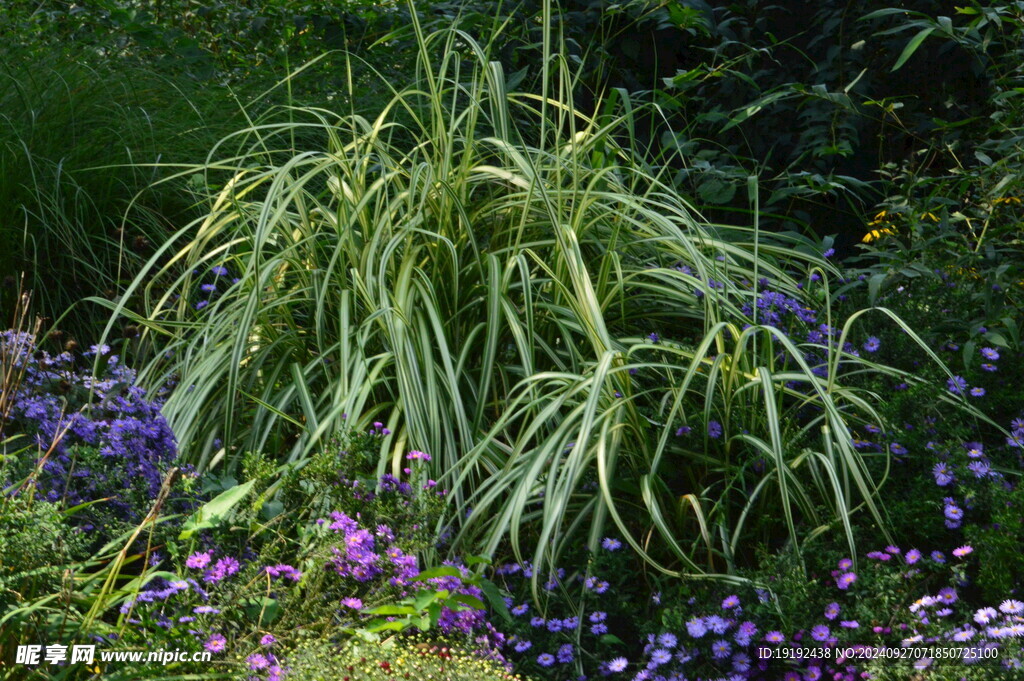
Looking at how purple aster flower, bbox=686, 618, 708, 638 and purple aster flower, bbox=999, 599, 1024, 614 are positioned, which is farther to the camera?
purple aster flower, bbox=686, 618, 708, 638

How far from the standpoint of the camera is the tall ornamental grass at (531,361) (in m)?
2.34

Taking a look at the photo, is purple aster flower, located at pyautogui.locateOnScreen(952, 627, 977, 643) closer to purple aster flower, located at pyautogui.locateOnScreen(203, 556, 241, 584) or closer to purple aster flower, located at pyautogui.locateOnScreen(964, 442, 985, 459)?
purple aster flower, located at pyautogui.locateOnScreen(964, 442, 985, 459)

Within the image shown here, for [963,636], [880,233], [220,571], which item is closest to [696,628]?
[963,636]

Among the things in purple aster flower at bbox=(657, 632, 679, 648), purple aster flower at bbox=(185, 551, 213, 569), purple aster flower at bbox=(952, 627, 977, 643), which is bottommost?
purple aster flower at bbox=(657, 632, 679, 648)

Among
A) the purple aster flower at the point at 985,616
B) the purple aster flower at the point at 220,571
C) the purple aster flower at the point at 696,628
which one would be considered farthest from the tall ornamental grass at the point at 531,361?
the purple aster flower at the point at 220,571

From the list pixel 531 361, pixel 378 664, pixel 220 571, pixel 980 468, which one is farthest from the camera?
pixel 531 361

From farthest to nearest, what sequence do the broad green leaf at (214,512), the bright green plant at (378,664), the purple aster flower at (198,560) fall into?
1. the broad green leaf at (214,512)
2. the purple aster flower at (198,560)
3. the bright green plant at (378,664)

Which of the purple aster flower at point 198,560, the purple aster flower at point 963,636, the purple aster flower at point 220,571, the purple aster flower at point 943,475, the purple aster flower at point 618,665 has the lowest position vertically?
the purple aster flower at point 618,665

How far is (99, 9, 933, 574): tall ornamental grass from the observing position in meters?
2.34

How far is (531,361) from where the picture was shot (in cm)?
257

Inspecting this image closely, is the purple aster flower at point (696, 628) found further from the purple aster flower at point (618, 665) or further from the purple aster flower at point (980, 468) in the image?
the purple aster flower at point (980, 468)

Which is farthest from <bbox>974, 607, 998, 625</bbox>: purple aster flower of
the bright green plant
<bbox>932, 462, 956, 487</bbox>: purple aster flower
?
the bright green plant

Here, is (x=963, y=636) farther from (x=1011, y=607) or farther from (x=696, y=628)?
(x=696, y=628)

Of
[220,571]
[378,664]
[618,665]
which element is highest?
[220,571]
